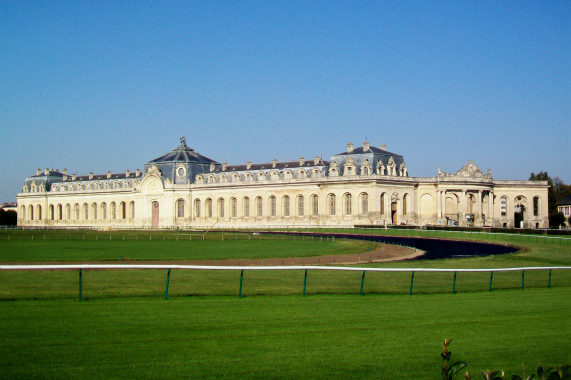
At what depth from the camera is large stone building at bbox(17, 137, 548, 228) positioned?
106000mm

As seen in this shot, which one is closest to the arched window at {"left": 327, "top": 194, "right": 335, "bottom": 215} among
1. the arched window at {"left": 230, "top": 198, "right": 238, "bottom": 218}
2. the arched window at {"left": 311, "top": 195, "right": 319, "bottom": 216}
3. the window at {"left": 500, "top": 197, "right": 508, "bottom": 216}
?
the arched window at {"left": 311, "top": 195, "right": 319, "bottom": 216}

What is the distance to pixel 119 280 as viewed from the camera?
24.5 metres

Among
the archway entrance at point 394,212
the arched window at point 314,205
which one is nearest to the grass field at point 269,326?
the archway entrance at point 394,212

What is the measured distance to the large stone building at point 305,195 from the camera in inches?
4173

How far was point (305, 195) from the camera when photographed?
4412 inches

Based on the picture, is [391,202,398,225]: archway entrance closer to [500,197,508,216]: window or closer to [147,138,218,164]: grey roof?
[500,197,508,216]: window

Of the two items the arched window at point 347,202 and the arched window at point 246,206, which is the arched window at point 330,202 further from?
the arched window at point 246,206

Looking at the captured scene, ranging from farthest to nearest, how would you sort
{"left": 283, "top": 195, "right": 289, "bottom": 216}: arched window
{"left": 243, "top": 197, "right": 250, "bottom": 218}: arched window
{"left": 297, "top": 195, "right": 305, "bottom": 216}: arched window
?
{"left": 243, "top": 197, "right": 250, "bottom": 218}: arched window < {"left": 283, "top": 195, "right": 289, "bottom": 216}: arched window < {"left": 297, "top": 195, "right": 305, "bottom": 216}: arched window

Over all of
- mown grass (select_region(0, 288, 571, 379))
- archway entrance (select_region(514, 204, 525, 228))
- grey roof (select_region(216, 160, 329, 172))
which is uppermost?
grey roof (select_region(216, 160, 329, 172))

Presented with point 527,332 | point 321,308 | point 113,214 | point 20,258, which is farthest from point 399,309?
point 113,214

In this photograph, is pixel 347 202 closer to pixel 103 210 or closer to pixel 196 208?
pixel 196 208

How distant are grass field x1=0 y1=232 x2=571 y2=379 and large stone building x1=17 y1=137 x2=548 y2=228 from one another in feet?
261

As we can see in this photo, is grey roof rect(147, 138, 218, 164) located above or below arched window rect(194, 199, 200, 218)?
above

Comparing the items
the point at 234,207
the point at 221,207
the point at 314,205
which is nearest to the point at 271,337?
the point at 314,205
